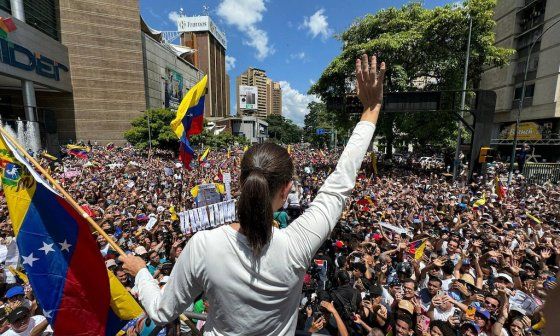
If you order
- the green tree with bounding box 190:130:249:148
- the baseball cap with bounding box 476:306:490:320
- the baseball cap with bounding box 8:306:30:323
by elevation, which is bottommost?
the baseball cap with bounding box 476:306:490:320

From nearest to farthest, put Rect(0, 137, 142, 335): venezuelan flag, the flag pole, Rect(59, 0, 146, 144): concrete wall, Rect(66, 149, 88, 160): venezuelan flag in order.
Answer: Rect(0, 137, 142, 335): venezuelan flag, the flag pole, Rect(66, 149, 88, 160): venezuelan flag, Rect(59, 0, 146, 144): concrete wall

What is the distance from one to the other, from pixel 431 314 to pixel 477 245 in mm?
3486

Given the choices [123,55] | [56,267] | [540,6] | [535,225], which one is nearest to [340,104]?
[535,225]

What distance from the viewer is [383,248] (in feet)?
21.5

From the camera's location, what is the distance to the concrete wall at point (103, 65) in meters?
40.2

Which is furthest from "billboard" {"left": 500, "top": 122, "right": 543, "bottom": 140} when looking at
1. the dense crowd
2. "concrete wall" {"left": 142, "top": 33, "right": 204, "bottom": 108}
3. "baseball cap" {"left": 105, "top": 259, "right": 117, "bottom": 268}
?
"concrete wall" {"left": 142, "top": 33, "right": 204, "bottom": 108}

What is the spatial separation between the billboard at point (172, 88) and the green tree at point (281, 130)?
1683 inches

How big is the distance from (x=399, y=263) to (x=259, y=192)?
530 centimetres

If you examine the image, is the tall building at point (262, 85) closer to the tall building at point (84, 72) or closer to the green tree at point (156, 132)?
the tall building at point (84, 72)

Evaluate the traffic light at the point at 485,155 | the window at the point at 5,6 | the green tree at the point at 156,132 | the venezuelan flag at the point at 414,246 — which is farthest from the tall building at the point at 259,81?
the venezuelan flag at the point at 414,246

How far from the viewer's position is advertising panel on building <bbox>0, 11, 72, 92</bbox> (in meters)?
27.5

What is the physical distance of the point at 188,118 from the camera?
8406 mm

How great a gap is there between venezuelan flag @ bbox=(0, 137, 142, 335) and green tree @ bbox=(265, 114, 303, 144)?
9508 centimetres

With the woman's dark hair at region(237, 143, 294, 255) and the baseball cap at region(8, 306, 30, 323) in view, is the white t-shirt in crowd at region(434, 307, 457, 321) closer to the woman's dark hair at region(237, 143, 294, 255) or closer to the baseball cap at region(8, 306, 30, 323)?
the woman's dark hair at region(237, 143, 294, 255)
